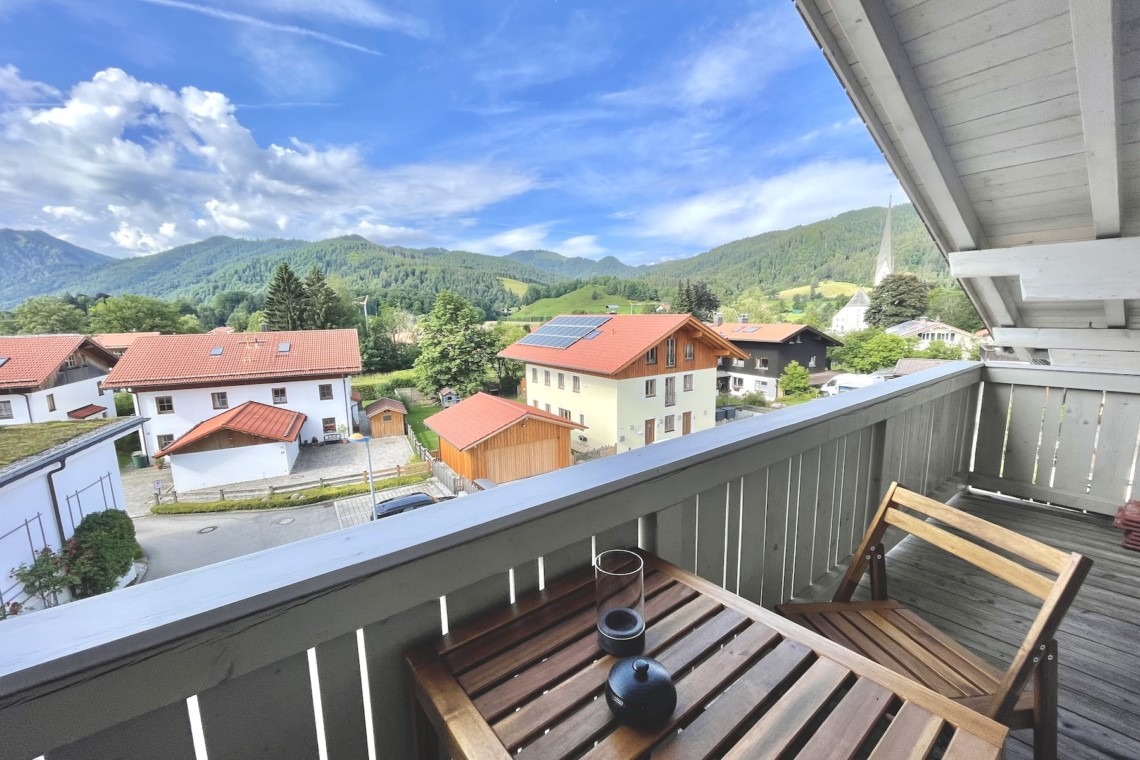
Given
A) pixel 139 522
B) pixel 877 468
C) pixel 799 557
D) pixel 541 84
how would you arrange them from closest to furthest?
pixel 799 557 < pixel 877 468 < pixel 139 522 < pixel 541 84

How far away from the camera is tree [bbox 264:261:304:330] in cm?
385

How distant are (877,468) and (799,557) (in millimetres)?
537

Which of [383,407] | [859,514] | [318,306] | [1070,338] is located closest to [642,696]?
[859,514]

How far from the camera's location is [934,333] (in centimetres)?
431

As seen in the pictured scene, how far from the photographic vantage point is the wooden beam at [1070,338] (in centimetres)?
276

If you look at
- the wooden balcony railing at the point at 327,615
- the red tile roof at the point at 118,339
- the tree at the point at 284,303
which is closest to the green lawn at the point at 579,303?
the tree at the point at 284,303

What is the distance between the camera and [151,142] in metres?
4.23

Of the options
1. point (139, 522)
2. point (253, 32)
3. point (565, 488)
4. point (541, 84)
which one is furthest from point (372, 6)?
point (565, 488)

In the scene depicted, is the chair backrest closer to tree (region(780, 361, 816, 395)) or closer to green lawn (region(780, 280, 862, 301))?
tree (region(780, 361, 816, 395))

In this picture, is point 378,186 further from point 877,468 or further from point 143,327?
point 877,468

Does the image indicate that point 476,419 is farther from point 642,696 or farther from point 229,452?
point 642,696

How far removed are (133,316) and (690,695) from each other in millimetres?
4074

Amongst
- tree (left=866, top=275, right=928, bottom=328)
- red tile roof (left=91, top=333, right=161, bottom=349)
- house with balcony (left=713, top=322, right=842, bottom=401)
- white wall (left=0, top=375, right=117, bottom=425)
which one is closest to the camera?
white wall (left=0, top=375, right=117, bottom=425)

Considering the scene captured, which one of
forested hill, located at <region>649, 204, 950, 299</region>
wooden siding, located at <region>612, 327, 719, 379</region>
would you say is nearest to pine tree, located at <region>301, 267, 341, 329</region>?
wooden siding, located at <region>612, 327, 719, 379</region>
